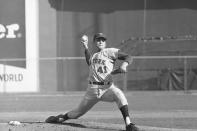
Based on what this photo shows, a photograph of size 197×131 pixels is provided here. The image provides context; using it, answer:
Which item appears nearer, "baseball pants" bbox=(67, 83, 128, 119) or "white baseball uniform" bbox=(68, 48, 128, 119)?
"baseball pants" bbox=(67, 83, 128, 119)

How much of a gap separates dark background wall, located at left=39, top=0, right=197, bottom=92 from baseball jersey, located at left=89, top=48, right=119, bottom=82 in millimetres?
13308

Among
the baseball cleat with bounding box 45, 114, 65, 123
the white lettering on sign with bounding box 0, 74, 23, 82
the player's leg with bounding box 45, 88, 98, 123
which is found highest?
the player's leg with bounding box 45, 88, 98, 123

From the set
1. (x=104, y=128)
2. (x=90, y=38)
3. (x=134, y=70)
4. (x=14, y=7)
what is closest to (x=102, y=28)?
(x=90, y=38)

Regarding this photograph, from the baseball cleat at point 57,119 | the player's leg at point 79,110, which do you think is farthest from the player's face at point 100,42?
the baseball cleat at point 57,119

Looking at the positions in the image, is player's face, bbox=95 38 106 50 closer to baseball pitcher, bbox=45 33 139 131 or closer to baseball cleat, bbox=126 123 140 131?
baseball pitcher, bbox=45 33 139 131

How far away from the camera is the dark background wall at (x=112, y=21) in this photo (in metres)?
22.1

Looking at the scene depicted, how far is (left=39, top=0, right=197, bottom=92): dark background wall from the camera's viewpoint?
2211 cm

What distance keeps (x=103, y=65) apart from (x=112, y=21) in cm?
1363

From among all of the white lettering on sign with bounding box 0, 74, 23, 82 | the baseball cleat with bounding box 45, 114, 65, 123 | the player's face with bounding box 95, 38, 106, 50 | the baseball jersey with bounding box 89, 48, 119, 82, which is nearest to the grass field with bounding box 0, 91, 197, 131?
the baseball cleat with bounding box 45, 114, 65, 123

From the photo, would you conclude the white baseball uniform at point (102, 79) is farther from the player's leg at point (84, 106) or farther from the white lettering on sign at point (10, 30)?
the white lettering on sign at point (10, 30)

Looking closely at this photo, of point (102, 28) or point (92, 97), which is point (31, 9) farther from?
point (92, 97)

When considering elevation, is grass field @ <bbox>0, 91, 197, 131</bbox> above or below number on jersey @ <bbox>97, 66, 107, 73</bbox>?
below

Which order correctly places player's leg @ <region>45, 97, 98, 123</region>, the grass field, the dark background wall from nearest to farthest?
1. player's leg @ <region>45, 97, 98, 123</region>
2. the grass field
3. the dark background wall

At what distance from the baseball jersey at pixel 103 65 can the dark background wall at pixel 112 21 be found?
13.3 m
